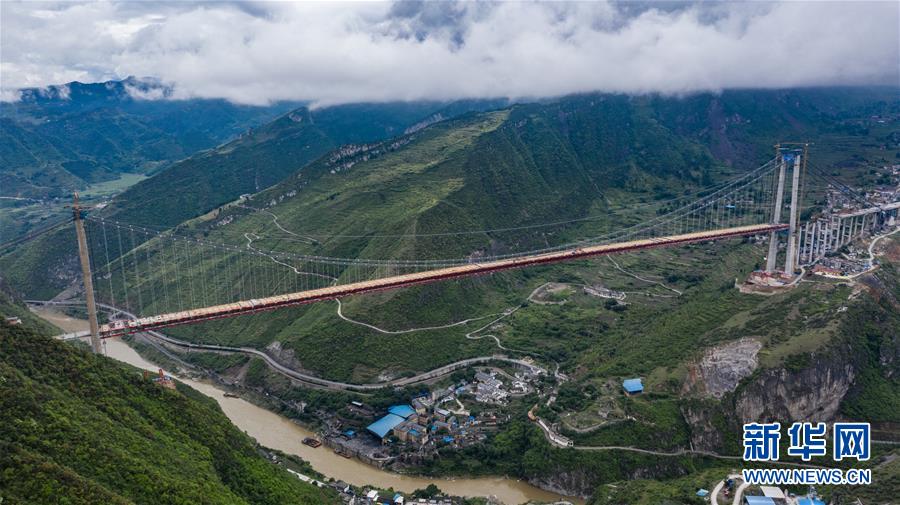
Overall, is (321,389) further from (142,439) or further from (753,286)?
(753,286)

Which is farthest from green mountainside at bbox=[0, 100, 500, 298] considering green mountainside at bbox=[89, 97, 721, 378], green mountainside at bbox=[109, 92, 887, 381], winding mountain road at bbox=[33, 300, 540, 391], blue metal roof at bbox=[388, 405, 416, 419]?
blue metal roof at bbox=[388, 405, 416, 419]

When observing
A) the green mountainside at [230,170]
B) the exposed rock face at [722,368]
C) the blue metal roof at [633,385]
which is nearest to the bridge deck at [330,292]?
the blue metal roof at [633,385]

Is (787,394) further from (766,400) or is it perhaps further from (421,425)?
(421,425)

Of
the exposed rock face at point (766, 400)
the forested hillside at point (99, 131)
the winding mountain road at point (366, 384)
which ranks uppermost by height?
the forested hillside at point (99, 131)

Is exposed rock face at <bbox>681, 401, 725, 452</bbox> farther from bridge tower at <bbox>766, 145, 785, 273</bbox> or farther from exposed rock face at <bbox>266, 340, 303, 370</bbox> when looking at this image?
exposed rock face at <bbox>266, 340, 303, 370</bbox>

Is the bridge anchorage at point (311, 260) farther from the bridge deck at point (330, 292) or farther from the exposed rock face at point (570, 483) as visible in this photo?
the exposed rock face at point (570, 483)

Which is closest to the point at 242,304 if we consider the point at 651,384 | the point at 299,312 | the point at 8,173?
the point at 299,312
